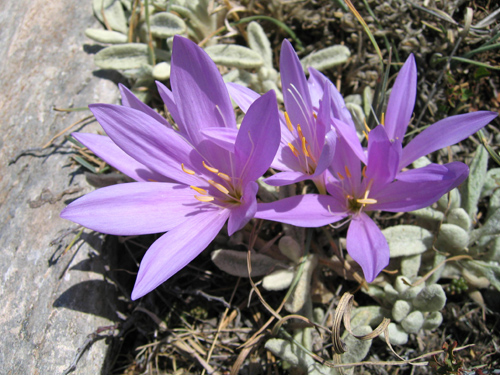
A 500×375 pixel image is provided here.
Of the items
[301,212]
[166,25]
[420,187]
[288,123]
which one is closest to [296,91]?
[288,123]

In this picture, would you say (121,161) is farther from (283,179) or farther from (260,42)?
(260,42)

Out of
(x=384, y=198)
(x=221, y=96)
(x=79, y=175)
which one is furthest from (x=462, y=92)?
(x=79, y=175)

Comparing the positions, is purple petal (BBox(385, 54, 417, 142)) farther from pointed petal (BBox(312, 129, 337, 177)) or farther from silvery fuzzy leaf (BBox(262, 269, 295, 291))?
silvery fuzzy leaf (BBox(262, 269, 295, 291))

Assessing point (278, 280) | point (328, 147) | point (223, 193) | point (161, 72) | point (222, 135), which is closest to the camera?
point (328, 147)

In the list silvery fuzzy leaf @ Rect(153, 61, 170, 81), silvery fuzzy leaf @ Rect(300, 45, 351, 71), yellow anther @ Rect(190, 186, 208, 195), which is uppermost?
silvery fuzzy leaf @ Rect(153, 61, 170, 81)

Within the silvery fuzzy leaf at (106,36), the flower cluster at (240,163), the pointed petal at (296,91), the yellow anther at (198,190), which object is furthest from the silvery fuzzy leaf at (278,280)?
the silvery fuzzy leaf at (106,36)

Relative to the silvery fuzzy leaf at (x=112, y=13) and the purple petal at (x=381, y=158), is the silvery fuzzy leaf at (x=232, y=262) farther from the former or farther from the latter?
the silvery fuzzy leaf at (x=112, y=13)

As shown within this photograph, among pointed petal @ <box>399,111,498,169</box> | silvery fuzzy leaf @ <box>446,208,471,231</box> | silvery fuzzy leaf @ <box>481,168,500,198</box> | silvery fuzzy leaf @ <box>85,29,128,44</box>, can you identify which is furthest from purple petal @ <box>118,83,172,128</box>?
silvery fuzzy leaf @ <box>481,168,500,198</box>
